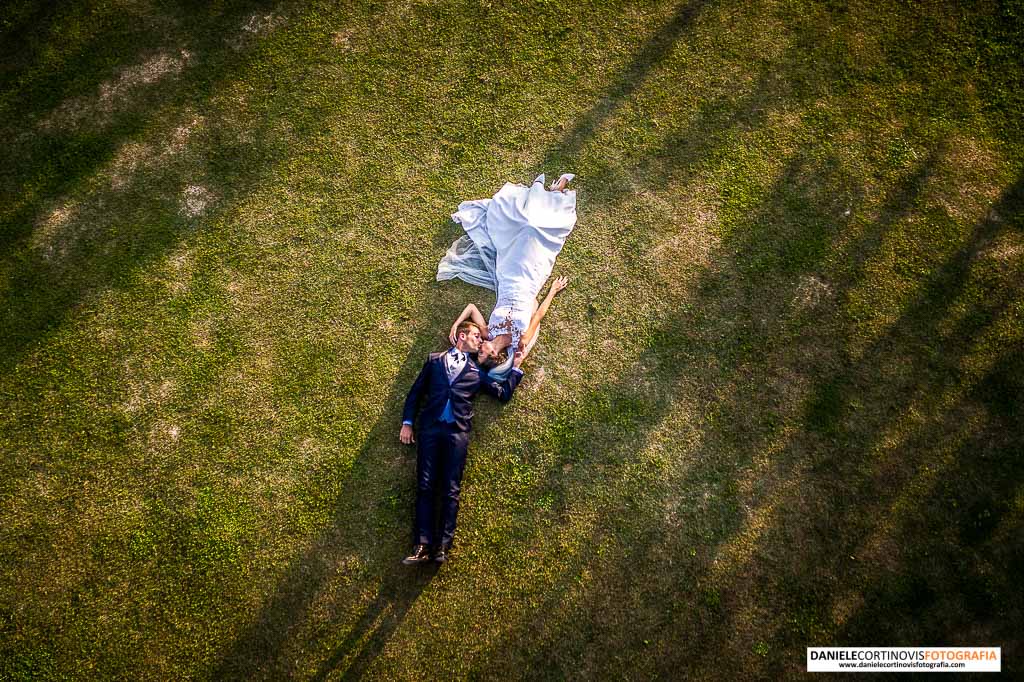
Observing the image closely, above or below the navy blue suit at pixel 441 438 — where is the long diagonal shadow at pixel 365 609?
below

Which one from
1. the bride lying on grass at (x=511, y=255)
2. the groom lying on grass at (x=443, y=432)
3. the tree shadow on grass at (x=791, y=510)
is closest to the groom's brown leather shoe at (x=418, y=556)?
the groom lying on grass at (x=443, y=432)

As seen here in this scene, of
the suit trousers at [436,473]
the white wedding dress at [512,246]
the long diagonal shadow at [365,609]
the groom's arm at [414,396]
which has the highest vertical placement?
the white wedding dress at [512,246]

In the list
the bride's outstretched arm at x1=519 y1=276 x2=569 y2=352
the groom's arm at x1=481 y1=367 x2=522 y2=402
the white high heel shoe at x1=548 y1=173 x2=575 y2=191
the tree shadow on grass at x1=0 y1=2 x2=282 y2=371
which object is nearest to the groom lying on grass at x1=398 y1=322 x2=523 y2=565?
the groom's arm at x1=481 y1=367 x2=522 y2=402

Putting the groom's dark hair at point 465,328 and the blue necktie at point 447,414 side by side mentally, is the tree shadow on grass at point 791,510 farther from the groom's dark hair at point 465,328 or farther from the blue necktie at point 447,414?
the groom's dark hair at point 465,328

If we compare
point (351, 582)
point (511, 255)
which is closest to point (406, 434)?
point (351, 582)

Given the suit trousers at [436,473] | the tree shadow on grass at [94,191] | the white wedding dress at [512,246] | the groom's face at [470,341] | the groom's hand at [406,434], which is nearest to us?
the suit trousers at [436,473]

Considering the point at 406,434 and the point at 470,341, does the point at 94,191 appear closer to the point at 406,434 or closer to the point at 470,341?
the point at 406,434
